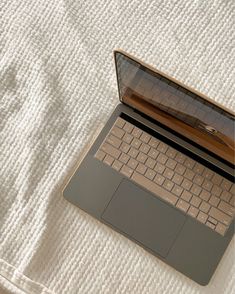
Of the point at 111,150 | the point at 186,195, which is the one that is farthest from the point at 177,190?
the point at 111,150

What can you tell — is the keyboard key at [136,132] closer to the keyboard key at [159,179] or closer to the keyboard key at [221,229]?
the keyboard key at [159,179]

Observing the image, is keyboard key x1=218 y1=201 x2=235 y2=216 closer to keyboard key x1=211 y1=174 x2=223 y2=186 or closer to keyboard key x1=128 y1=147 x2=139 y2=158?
keyboard key x1=211 y1=174 x2=223 y2=186

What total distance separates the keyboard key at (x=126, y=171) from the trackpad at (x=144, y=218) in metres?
0.01

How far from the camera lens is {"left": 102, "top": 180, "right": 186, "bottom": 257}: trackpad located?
732mm

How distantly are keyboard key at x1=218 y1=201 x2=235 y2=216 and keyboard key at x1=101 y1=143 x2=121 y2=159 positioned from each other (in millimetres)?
170

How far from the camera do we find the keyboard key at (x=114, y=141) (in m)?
0.75

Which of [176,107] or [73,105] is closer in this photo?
[176,107]

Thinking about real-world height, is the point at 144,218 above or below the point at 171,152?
below

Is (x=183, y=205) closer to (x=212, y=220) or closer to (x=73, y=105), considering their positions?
(x=212, y=220)

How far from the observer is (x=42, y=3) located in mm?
808

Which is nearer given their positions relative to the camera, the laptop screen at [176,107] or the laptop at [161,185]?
→ the laptop screen at [176,107]

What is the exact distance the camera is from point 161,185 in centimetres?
74

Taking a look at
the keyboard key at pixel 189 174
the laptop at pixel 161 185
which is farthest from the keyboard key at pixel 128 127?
the keyboard key at pixel 189 174

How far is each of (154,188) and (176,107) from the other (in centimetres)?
14
